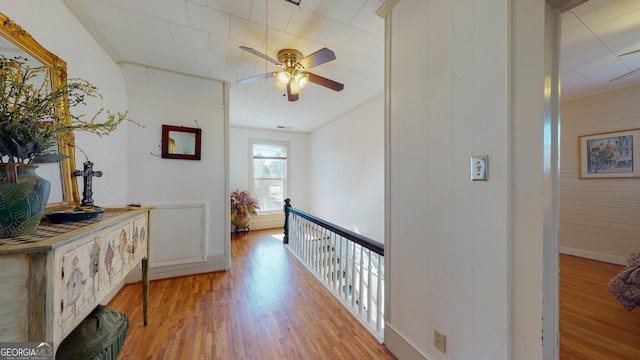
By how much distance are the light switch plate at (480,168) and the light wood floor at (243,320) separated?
139 cm

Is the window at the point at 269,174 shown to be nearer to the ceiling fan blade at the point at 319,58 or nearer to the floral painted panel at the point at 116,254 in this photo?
the ceiling fan blade at the point at 319,58

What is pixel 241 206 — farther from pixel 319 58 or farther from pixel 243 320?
pixel 319 58

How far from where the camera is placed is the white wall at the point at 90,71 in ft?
4.61

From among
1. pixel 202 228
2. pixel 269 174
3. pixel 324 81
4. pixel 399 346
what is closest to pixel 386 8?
pixel 324 81

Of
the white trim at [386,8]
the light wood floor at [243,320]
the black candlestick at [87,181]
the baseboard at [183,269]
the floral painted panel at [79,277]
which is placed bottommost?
the light wood floor at [243,320]

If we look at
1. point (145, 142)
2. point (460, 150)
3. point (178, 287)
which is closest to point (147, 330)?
point (178, 287)

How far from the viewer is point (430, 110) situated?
1.37 m

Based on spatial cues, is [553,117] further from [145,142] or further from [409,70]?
[145,142]

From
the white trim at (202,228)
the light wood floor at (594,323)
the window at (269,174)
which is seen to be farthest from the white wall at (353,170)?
the white trim at (202,228)

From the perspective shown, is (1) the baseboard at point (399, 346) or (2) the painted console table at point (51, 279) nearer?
(2) the painted console table at point (51, 279)

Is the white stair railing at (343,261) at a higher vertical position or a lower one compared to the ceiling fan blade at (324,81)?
lower

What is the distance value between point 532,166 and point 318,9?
1.77 meters

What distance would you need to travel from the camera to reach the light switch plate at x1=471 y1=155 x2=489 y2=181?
3.53ft

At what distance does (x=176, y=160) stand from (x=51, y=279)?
243 cm
